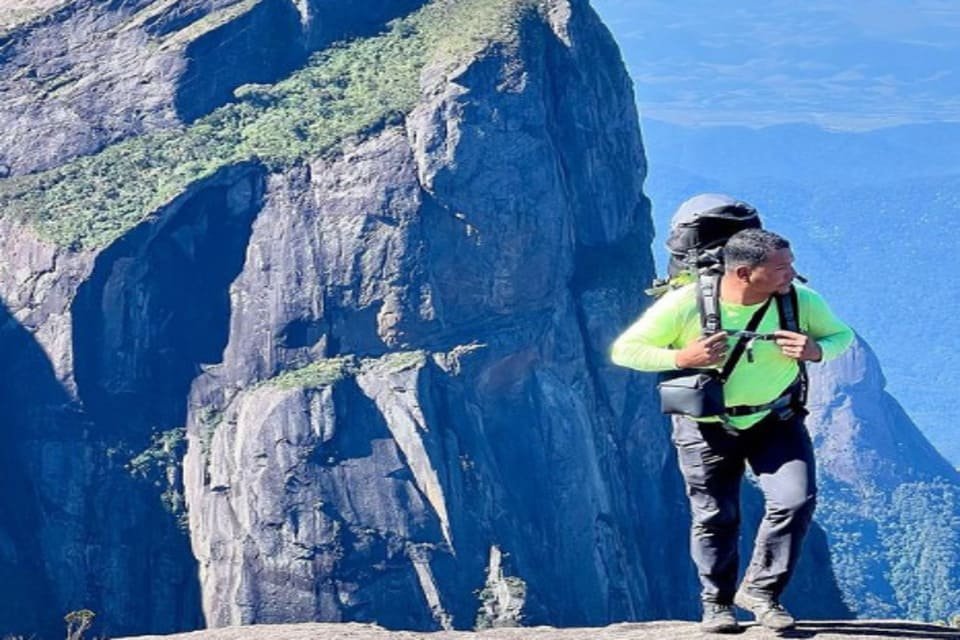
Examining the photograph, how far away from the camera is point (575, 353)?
8438 centimetres

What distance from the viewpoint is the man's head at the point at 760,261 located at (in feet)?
41.8

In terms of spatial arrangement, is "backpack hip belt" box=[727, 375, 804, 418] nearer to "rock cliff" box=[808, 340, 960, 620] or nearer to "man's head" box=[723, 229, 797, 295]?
"man's head" box=[723, 229, 797, 295]

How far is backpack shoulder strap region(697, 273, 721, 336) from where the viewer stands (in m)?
12.9

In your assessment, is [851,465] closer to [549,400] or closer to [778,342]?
[549,400]

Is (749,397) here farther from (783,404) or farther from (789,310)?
(789,310)

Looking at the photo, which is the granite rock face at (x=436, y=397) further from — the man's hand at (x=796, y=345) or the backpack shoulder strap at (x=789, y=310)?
the man's hand at (x=796, y=345)

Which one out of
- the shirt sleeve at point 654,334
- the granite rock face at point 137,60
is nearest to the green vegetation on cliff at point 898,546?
the granite rock face at point 137,60

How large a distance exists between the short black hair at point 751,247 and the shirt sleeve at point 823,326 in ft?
1.97

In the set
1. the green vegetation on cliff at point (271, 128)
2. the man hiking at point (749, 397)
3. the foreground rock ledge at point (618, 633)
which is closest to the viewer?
the man hiking at point (749, 397)

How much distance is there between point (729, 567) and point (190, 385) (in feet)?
237

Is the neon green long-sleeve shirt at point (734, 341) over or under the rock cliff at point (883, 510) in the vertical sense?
over

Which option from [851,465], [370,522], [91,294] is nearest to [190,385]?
[91,294]

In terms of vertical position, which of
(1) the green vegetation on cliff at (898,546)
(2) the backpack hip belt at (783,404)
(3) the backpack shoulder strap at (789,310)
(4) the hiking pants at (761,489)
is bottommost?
(1) the green vegetation on cliff at (898,546)

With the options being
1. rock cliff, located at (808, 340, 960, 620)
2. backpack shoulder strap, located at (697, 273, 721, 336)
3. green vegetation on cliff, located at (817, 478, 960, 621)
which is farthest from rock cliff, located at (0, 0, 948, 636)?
backpack shoulder strap, located at (697, 273, 721, 336)
